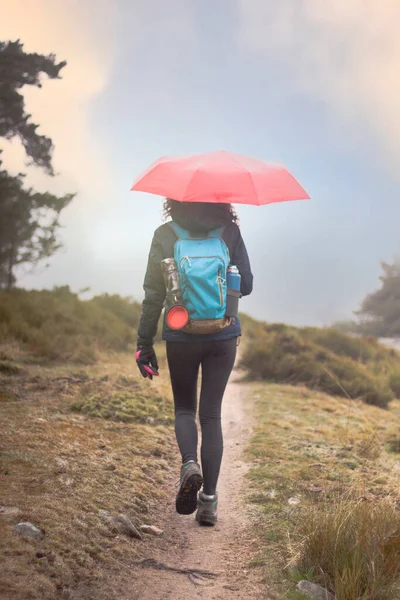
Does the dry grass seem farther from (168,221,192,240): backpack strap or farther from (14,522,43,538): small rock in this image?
(168,221,192,240): backpack strap

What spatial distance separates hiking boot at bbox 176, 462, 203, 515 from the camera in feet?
13.0

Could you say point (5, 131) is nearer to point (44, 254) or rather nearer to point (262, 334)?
point (44, 254)

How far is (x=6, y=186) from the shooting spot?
13562 mm

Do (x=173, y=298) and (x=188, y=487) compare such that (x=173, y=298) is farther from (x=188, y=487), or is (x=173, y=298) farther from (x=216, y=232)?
(x=188, y=487)

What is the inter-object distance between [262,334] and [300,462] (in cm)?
917

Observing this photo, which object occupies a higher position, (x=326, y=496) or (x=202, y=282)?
(x=202, y=282)

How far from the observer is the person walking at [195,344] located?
13.2 ft

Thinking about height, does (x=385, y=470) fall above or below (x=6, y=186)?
below

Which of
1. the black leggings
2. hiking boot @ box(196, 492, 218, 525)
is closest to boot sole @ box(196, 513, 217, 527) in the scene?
hiking boot @ box(196, 492, 218, 525)

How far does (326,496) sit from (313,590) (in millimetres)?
1717

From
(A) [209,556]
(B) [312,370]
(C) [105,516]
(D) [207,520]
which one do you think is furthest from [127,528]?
(B) [312,370]

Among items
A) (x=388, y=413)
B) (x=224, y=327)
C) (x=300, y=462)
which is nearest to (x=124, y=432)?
(x=300, y=462)

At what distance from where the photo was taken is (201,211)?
13.6 feet

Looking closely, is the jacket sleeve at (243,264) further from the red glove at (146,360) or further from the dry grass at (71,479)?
the dry grass at (71,479)
